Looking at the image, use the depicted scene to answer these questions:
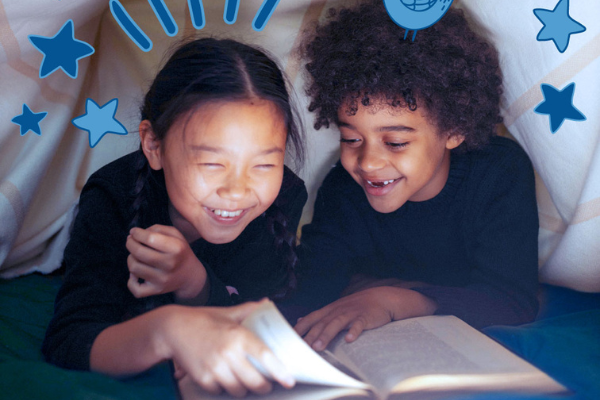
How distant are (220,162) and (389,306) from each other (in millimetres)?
271

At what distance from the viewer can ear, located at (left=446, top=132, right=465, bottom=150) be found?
71 centimetres

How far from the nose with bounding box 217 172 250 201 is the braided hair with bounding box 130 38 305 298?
0.08 m

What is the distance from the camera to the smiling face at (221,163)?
0.50 meters

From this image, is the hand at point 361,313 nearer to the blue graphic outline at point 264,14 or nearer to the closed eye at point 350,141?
the closed eye at point 350,141

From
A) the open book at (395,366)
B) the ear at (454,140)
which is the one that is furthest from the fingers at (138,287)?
the ear at (454,140)

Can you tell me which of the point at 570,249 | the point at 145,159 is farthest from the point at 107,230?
the point at 570,249

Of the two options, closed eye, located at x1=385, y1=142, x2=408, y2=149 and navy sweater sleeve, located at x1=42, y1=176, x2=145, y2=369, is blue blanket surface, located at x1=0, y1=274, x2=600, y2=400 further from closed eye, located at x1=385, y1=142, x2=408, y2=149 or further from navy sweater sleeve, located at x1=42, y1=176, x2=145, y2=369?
closed eye, located at x1=385, y1=142, x2=408, y2=149

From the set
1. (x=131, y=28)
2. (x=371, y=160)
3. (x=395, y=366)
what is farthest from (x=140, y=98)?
(x=395, y=366)

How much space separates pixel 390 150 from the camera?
0.65 m

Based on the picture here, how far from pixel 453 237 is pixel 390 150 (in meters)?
0.19

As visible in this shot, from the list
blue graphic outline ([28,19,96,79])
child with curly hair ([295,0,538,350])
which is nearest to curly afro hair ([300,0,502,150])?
child with curly hair ([295,0,538,350])

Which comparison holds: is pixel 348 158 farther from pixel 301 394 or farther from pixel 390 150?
pixel 301 394

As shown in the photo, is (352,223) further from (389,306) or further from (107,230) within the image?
(107,230)

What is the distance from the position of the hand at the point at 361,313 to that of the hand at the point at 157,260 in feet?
0.48
